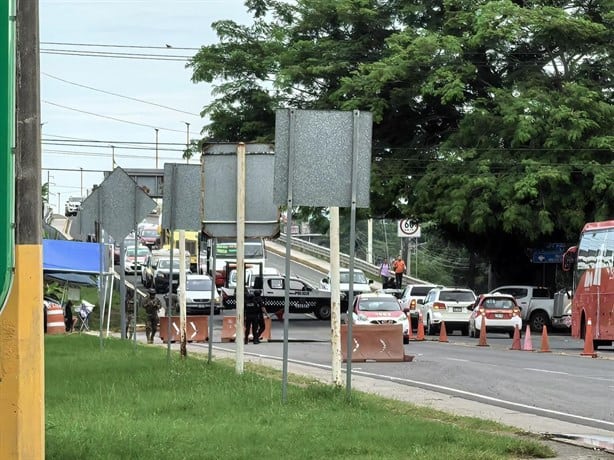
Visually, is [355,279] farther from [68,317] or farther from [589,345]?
[589,345]

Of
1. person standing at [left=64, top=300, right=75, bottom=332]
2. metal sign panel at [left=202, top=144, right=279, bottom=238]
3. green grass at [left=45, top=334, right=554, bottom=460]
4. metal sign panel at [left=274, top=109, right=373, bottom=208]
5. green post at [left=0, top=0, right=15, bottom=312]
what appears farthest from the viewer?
person standing at [left=64, top=300, right=75, bottom=332]

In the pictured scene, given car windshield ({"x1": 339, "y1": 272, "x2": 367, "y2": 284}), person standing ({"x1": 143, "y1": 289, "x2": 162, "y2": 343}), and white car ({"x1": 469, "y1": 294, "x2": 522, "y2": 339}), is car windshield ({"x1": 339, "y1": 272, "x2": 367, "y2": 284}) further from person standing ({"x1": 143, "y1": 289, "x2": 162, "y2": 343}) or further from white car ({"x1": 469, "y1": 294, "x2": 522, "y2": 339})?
person standing ({"x1": 143, "y1": 289, "x2": 162, "y2": 343})

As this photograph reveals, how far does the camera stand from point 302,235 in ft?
413

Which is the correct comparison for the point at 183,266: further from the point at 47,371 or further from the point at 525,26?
the point at 525,26

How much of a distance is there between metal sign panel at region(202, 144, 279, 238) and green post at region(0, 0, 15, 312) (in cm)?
1293

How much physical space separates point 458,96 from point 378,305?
10.2 meters

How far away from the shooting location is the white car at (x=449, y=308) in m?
44.4

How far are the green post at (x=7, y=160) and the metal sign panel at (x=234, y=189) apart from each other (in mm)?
12927

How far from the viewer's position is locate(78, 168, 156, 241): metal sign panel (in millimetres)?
23422

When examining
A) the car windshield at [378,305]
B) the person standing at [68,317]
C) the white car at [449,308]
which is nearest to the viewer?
the car windshield at [378,305]

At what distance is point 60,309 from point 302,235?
86.5m

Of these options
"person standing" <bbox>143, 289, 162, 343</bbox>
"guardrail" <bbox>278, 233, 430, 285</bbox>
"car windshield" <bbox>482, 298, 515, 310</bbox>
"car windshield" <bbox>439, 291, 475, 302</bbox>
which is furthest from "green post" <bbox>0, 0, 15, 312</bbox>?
"guardrail" <bbox>278, 233, 430, 285</bbox>

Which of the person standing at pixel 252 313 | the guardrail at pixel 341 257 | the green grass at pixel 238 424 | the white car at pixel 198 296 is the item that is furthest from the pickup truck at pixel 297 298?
the green grass at pixel 238 424

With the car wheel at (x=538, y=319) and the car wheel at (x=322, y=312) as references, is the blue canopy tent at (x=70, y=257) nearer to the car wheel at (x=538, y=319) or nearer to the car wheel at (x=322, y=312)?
the car wheel at (x=322, y=312)
